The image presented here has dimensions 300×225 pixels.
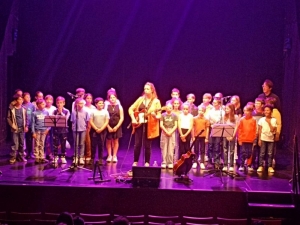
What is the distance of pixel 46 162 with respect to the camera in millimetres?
12031

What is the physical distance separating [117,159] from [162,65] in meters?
4.42

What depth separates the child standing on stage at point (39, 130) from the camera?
11.9 m

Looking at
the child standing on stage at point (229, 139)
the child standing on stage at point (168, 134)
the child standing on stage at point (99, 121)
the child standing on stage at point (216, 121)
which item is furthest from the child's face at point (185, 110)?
the child standing on stage at point (99, 121)

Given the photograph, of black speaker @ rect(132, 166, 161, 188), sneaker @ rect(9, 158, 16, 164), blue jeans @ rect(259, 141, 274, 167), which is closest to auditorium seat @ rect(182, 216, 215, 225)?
black speaker @ rect(132, 166, 161, 188)

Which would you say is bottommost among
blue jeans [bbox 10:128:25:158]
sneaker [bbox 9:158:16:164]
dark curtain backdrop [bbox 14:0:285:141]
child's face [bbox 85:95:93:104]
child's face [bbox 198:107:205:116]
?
sneaker [bbox 9:158:16:164]

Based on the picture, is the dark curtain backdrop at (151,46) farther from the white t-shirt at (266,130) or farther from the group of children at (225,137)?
the white t-shirt at (266,130)

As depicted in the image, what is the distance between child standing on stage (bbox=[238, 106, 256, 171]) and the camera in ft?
36.4

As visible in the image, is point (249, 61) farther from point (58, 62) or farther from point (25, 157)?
point (25, 157)

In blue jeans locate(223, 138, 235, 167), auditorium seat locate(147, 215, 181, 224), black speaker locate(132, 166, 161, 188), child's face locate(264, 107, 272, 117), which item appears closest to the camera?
auditorium seat locate(147, 215, 181, 224)

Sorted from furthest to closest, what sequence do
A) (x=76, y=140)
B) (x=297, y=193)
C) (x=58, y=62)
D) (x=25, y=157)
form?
(x=58, y=62)
(x=25, y=157)
(x=76, y=140)
(x=297, y=193)

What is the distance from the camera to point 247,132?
437 inches

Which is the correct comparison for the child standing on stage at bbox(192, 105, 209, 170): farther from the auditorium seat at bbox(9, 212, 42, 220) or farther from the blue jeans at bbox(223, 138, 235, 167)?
the auditorium seat at bbox(9, 212, 42, 220)

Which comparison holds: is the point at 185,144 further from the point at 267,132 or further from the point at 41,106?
the point at 41,106

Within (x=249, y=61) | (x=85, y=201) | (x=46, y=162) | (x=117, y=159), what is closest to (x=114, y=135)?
(x=117, y=159)
